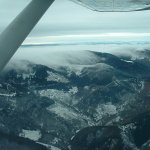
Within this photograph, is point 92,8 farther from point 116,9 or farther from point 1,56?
point 1,56

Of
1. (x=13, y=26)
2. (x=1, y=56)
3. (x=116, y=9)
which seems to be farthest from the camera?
(x=116, y=9)

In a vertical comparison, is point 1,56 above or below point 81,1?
below

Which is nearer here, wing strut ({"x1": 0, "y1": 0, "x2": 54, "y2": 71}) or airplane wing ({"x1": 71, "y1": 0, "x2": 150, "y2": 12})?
wing strut ({"x1": 0, "y1": 0, "x2": 54, "y2": 71})

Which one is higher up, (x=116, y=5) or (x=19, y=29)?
(x=116, y=5)

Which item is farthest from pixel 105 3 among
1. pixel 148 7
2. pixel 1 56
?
pixel 1 56

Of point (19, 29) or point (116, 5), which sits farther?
point (116, 5)
